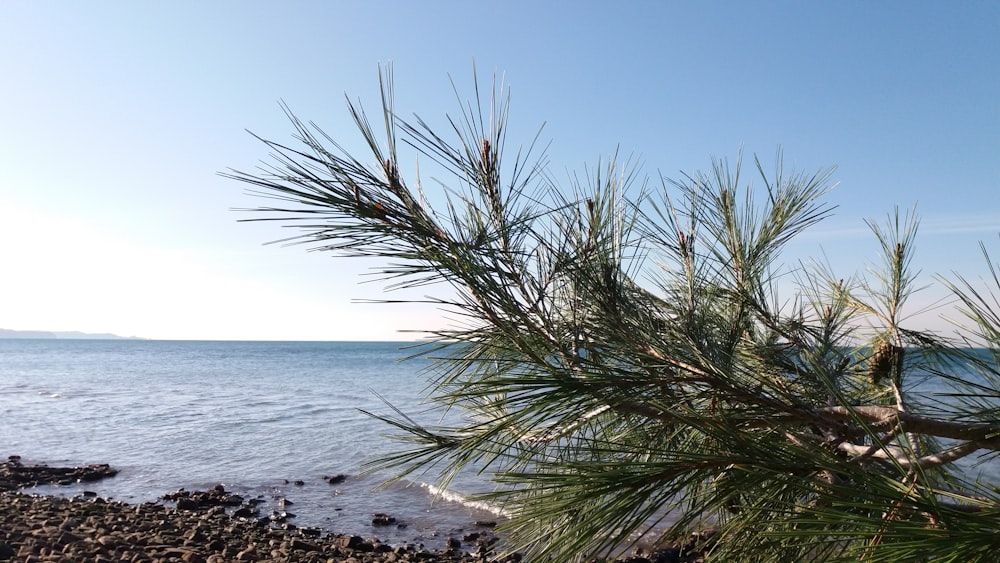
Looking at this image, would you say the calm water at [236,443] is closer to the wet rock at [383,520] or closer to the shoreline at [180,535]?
the wet rock at [383,520]

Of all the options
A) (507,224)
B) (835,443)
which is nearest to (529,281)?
(507,224)

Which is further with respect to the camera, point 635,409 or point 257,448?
point 257,448

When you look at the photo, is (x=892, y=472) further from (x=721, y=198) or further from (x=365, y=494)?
(x=365, y=494)

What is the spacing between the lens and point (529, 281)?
1.67 metres

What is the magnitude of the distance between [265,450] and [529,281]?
1380 cm

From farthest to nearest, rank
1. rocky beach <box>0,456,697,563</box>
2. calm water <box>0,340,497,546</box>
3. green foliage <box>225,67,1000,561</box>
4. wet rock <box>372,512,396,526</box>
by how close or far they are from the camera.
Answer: calm water <box>0,340,497,546</box> → wet rock <box>372,512,396,526</box> → rocky beach <box>0,456,697,563</box> → green foliage <box>225,67,1000,561</box>

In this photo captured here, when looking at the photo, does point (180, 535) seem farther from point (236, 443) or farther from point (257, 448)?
point (236, 443)

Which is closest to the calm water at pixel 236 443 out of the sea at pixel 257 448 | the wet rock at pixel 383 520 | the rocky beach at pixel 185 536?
the sea at pixel 257 448

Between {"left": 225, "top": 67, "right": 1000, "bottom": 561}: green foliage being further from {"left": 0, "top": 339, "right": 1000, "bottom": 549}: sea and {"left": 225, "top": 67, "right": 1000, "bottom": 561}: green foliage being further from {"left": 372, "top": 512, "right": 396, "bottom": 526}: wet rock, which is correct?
{"left": 372, "top": 512, "right": 396, "bottom": 526}: wet rock

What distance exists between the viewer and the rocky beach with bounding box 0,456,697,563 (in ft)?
21.1

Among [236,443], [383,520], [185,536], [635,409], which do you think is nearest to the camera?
[635,409]

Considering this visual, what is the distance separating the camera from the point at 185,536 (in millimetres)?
7379

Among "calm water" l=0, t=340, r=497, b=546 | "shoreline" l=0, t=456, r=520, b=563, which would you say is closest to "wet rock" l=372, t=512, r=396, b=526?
"shoreline" l=0, t=456, r=520, b=563

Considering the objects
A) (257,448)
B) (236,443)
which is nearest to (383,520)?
(257,448)
